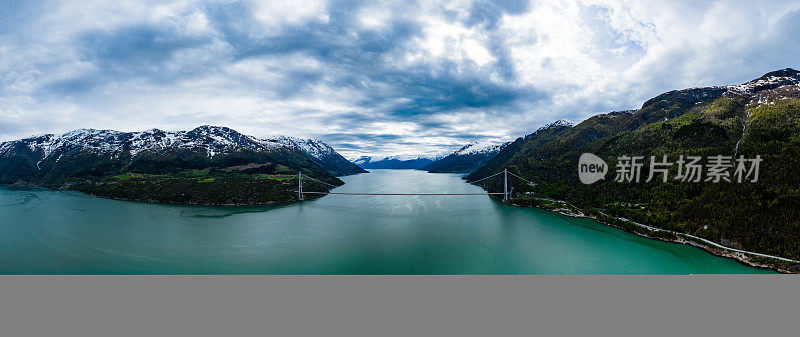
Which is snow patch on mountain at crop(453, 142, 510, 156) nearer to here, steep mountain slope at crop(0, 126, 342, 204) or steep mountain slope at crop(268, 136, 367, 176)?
steep mountain slope at crop(268, 136, 367, 176)

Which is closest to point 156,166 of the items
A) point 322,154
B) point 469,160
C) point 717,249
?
point 717,249

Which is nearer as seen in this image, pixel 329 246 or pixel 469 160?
pixel 329 246

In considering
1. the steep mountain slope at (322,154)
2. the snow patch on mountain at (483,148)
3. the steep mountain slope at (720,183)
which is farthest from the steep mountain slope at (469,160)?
the steep mountain slope at (720,183)

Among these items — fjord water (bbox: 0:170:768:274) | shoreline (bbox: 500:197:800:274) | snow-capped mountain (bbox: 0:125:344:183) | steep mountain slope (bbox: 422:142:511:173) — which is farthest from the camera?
steep mountain slope (bbox: 422:142:511:173)

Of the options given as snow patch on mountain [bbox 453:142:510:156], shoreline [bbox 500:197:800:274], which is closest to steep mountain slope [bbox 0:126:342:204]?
shoreline [bbox 500:197:800:274]

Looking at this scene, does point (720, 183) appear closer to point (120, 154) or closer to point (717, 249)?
point (717, 249)

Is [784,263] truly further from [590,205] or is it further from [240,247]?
[240,247]

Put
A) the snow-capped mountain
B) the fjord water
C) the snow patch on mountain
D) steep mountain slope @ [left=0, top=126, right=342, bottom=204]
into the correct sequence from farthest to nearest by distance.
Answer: the snow patch on mountain, the snow-capped mountain, steep mountain slope @ [left=0, top=126, right=342, bottom=204], the fjord water

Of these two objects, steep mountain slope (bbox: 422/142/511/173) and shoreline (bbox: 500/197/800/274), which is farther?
steep mountain slope (bbox: 422/142/511/173)
